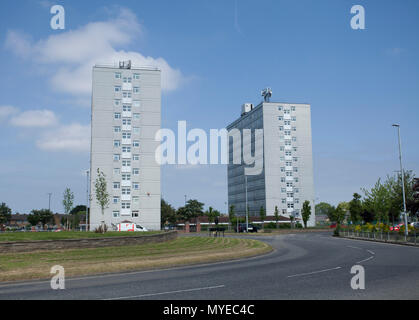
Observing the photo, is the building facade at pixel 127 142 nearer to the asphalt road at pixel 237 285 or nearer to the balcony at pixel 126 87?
the balcony at pixel 126 87

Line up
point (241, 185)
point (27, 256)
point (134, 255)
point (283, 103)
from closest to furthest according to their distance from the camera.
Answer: point (27, 256) → point (134, 255) → point (283, 103) → point (241, 185)

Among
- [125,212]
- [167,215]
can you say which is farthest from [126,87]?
[167,215]

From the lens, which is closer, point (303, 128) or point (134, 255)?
point (134, 255)

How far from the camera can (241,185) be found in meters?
144

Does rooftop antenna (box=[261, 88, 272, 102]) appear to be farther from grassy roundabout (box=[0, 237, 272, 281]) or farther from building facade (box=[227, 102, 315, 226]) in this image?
grassy roundabout (box=[0, 237, 272, 281])

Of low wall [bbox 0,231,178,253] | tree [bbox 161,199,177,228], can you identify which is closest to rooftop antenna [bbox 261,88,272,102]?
tree [bbox 161,199,177,228]

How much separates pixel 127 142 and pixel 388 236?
159 ft

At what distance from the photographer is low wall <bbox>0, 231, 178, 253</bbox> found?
20750 mm

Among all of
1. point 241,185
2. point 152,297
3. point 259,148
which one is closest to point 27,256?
point 152,297

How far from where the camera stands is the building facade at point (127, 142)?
227ft

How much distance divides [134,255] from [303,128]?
340 ft

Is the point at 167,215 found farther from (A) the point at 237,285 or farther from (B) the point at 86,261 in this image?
(A) the point at 237,285
